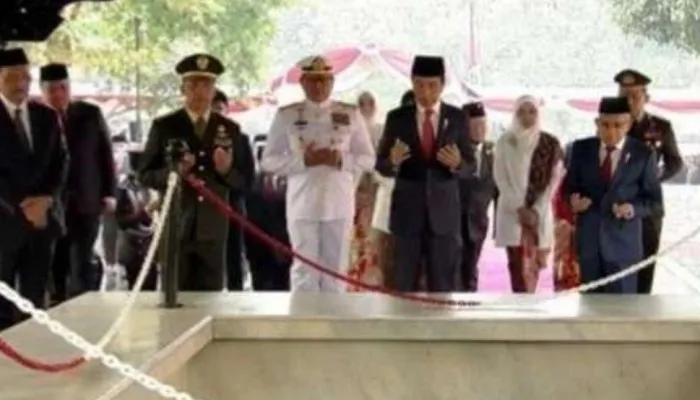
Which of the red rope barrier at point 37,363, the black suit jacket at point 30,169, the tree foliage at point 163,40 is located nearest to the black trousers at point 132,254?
the black suit jacket at point 30,169

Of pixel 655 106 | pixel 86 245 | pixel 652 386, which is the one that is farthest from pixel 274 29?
pixel 652 386

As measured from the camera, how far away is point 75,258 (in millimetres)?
7523

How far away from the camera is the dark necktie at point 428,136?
663cm

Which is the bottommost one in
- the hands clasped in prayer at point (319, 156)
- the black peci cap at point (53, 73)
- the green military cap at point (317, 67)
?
the hands clasped in prayer at point (319, 156)

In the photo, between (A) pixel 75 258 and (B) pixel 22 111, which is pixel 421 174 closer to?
(B) pixel 22 111

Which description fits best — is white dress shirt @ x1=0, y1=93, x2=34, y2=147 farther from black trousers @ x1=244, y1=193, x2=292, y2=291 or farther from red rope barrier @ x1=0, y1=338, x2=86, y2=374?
red rope barrier @ x1=0, y1=338, x2=86, y2=374

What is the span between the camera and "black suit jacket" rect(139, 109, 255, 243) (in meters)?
6.52

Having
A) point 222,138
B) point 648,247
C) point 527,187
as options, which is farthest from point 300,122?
point 648,247

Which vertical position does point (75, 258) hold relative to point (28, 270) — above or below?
below

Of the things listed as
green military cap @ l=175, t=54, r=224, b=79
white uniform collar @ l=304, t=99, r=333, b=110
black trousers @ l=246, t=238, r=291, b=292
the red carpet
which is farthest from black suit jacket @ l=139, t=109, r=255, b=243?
the red carpet

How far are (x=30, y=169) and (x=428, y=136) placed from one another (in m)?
A: 1.84

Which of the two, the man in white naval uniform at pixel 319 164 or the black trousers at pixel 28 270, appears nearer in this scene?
the black trousers at pixel 28 270

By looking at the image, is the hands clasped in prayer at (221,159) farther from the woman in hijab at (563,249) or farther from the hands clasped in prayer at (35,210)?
the woman in hijab at (563,249)

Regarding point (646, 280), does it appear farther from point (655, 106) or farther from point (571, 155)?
point (655, 106)
